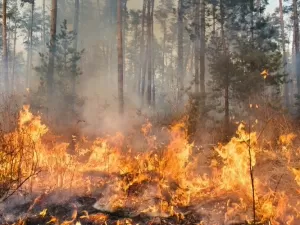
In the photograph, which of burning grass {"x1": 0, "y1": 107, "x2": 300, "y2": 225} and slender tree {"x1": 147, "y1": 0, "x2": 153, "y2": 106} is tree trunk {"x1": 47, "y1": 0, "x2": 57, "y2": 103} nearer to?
burning grass {"x1": 0, "y1": 107, "x2": 300, "y2": 225}

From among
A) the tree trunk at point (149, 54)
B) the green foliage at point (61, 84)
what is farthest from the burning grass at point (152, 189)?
the tree trunk at point (149, 54)

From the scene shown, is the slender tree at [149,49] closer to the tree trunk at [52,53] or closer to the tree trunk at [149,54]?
the tree trunk at [149,54]

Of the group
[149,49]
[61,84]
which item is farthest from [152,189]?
[149,49]

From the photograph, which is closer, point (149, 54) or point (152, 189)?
point (152, 189)

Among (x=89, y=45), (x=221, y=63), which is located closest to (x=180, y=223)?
(x=221, y=63)

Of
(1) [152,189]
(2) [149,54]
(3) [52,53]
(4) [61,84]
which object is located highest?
Answer: (2) [149,54]

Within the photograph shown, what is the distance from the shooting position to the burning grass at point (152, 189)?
17.7 feet

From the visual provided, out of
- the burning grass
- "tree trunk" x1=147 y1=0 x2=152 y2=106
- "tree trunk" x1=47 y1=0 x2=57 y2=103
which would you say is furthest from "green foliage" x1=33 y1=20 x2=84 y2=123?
the burning grass

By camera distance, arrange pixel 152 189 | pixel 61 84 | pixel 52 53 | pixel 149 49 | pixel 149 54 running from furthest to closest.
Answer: pixel 149 54 < pixel 149 49 < pixel 61 84 < pixel 52 53 < pixel 152 189

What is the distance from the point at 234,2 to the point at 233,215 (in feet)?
50.6

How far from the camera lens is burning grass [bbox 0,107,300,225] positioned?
213 inches

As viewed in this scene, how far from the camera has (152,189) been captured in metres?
6.24

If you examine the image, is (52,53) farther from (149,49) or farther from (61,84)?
(149,49)

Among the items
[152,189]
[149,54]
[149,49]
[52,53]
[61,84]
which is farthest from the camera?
[149,54]
